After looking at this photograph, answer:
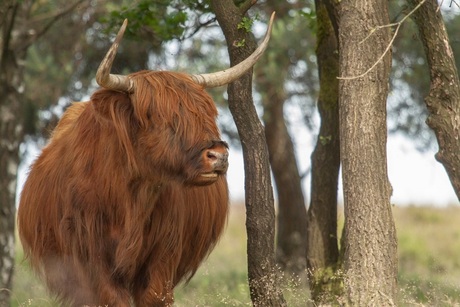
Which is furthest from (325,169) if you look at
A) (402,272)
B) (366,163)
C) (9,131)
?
(9,131)

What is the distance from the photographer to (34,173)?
846 cm

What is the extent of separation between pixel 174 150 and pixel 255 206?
1.04 m

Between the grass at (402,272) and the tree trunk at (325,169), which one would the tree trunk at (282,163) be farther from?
the tree trunk at (325,169)

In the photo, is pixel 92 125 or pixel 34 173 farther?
pixel 34 173

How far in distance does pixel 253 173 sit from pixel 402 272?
4.07 m

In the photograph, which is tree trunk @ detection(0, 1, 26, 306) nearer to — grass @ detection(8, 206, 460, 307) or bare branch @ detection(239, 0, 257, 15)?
grass @ detection(8, 206, 460, 307)

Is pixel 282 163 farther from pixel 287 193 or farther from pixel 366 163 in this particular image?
pixel 366 163

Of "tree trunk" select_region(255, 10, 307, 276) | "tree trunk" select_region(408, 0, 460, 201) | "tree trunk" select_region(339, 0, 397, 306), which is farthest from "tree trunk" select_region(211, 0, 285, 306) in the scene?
"tree trunk" select_region(255, 10, 307, 276)

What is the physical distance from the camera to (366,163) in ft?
22.3

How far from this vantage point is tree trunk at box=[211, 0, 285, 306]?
7852 mm

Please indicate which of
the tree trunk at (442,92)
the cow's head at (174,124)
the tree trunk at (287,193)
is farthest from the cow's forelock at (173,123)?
the tree trunk at (287,193)

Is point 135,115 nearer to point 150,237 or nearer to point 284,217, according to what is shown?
point 150,237

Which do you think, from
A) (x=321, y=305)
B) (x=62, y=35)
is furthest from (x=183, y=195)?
(x=62, y=35)

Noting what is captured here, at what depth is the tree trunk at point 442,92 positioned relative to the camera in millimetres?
7332
